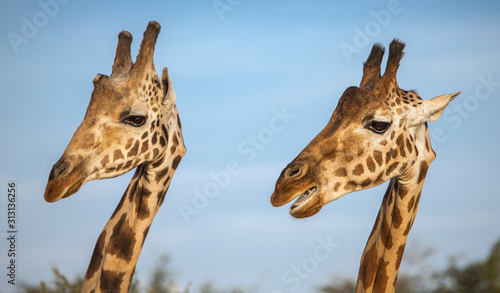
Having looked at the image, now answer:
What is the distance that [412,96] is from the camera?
811 centimetres

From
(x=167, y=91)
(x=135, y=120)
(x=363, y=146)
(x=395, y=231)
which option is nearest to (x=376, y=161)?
(x=363, y=146)

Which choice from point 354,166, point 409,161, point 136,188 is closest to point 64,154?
point 136,188

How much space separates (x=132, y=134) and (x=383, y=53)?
3114 millimetres

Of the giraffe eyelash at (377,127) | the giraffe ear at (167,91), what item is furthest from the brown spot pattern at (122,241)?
the giraffe eyelash at (377,127)

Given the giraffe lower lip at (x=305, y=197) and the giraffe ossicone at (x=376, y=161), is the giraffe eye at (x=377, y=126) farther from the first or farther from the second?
the giraffe lower lip at (x=305, y=197)

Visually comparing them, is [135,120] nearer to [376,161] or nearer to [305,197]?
[305,197]

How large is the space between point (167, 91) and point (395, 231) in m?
3.09

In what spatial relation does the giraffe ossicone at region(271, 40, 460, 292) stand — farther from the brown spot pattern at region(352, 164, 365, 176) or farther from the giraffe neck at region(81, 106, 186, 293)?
the giraffe neck at region(81, 106, 186, 293)

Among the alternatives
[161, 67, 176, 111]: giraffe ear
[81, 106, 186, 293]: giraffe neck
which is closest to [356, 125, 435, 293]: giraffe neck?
[81, 106, 186, 293]: giraffe neck

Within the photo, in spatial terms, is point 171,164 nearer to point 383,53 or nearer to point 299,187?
point 299,187

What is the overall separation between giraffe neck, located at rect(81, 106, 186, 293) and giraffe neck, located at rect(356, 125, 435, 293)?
2.51 meters

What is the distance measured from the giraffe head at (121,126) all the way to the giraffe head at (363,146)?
6.00 ft

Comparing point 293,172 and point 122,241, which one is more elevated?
point 293,172

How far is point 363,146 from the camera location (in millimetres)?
7578
